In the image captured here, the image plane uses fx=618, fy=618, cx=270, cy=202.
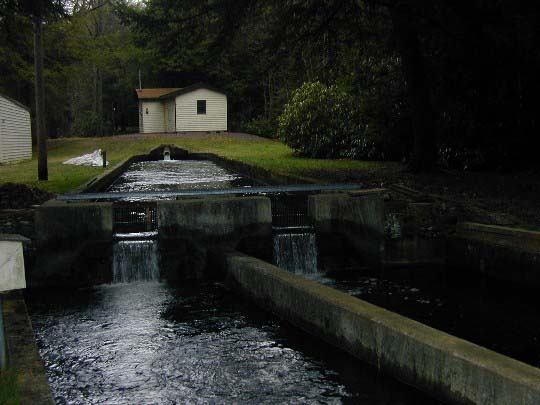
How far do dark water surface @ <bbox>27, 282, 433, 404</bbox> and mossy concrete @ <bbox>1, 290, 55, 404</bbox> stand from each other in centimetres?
58

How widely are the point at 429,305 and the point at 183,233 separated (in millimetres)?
4480

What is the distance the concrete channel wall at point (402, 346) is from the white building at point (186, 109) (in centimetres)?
4487

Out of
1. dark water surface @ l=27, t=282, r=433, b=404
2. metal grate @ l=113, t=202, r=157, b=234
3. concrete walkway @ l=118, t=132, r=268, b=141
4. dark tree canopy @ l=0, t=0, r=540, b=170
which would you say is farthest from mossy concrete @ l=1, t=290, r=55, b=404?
concrete walkway @ l=118, t=132, r=268, b=141

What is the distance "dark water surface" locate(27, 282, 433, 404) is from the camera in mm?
5812

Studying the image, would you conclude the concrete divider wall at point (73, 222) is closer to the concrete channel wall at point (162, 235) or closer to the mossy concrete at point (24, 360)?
the concrete channel wall at point (162, 235)

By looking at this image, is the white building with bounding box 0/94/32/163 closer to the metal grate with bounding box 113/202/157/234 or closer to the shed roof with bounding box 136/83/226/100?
the shed roof with bounding box 136/83/226/100

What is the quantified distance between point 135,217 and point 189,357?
18.6 ft

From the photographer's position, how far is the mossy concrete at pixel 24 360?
4.58 m

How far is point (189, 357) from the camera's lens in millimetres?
6797

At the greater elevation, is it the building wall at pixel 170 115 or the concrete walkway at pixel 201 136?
the building wall at pixel 170 115

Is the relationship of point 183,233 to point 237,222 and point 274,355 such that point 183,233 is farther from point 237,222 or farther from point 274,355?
point 274,355

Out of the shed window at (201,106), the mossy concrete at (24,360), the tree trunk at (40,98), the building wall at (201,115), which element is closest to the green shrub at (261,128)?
the building wall at (201,115)

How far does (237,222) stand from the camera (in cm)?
1116

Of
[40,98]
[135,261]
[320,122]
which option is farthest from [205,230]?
[320,122]
